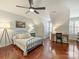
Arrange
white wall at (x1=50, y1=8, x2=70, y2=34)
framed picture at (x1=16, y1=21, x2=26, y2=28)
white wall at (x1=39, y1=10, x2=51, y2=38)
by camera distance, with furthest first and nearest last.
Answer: white wall at (x1=39, y1=10, x2=51, y2=38), framed picture at (x1=16, y1=21, x2=26, y2=28), white wall at (x1=50, y1=8, x2=70, y2=34)

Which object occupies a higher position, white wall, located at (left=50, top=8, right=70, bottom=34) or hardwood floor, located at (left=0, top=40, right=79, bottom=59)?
white wall, located at (left=50, top=8, right=70, bottom=34)

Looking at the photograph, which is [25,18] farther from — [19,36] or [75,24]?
[75,24]

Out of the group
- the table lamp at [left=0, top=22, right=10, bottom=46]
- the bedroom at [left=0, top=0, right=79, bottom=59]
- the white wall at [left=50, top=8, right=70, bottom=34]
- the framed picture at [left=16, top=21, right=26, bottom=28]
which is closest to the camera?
the bedroom at [left=0, top=0, right=79, bottom=59]

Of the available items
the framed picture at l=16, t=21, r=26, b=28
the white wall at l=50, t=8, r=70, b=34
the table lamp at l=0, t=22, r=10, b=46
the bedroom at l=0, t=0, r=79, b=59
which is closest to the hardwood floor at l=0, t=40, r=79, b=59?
the bedroom at l=0, t=0, r=79, b=59

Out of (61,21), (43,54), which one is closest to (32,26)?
(61,21)

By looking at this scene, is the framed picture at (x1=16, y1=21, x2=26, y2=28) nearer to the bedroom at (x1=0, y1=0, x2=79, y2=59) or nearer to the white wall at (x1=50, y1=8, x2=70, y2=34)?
the bedroom at (x1=0, y1=0, x2=79, y2=59)

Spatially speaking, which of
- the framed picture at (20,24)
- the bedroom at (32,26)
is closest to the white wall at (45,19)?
the bedroom at (32,26)

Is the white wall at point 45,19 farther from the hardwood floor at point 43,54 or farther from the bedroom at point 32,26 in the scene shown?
the hardwood floor at point 43,54

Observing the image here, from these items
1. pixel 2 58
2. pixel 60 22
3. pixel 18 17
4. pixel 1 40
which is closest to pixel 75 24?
pixel 60 22

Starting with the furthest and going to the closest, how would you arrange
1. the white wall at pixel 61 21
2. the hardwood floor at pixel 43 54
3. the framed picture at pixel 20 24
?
the framed picture at pixel 20 24 < the white wall at pixel 61 21 < the hardwood floor at pixel 43 54

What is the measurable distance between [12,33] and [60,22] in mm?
4099

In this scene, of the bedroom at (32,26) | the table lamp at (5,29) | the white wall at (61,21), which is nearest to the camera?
the bedroom at (32,26)

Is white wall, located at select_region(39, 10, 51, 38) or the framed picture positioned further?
white wall, located at select_region(39, 10, 51, 38)

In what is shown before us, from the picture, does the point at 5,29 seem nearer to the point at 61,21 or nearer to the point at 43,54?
the point at 43,54
